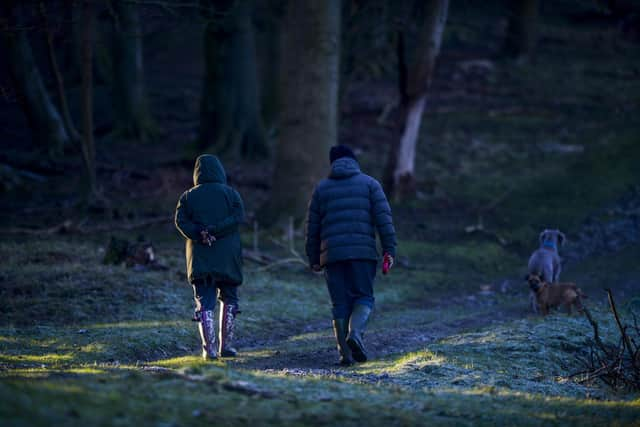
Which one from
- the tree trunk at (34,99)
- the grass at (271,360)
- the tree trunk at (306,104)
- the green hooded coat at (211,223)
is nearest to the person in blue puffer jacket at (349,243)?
the grass at (271,360)

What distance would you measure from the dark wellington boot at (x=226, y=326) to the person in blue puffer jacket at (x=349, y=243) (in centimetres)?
105

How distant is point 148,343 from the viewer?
10.5 meters

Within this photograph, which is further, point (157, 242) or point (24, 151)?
point (24, 151)

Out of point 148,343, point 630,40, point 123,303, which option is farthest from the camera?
point 630,40

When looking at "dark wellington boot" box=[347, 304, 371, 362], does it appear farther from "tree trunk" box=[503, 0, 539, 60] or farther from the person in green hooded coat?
"tree trunk" box=[503, 0, 539, 60]

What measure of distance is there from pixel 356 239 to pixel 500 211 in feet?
49.5

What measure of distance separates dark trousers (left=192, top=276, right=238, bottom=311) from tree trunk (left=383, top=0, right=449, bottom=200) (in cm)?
1417

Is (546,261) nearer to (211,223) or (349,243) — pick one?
(349,243)

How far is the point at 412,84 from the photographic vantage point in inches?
878

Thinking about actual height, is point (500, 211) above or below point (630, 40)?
below

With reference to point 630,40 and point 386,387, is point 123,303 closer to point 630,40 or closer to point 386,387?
point 386,387

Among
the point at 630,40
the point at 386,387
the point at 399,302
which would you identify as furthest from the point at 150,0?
the point at 630,40

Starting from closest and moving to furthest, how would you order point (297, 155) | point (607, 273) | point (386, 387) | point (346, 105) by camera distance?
point (386, 387) → point (607, 273) → point (297, 155) → point (346, 105)

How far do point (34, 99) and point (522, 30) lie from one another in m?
21.8
